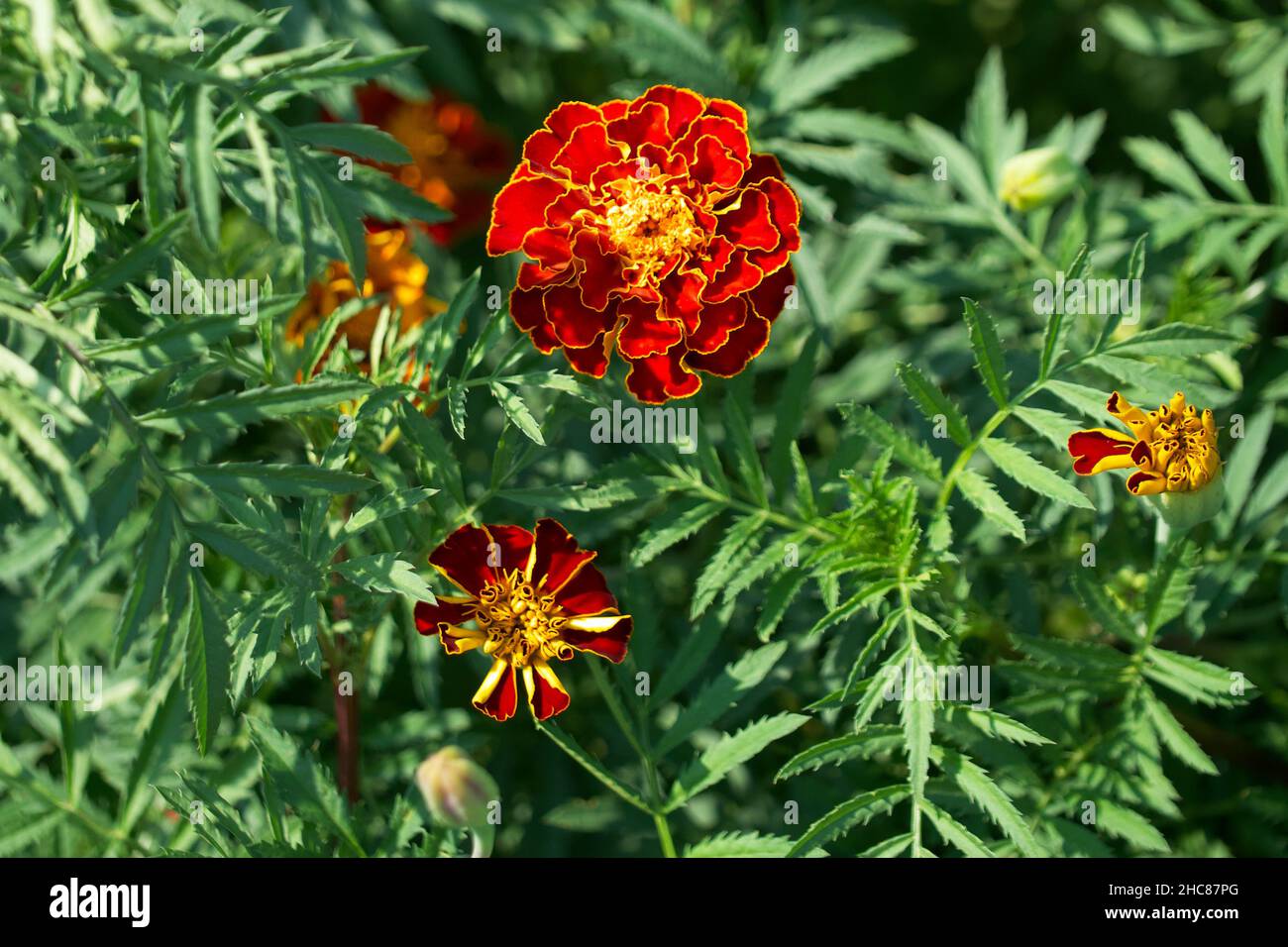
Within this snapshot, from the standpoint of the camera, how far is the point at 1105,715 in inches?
60.3

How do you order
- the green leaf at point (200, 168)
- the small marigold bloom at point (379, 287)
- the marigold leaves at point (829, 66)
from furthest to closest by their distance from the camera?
the marigold leaves at point (829, 66), the small marigold bloom at point (379, 287), the green leaf at point (200, 168)

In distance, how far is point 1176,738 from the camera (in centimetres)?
132

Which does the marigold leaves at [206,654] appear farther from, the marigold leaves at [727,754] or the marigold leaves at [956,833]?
the marigold leaves at [956,833]

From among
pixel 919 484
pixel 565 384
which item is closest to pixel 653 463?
pixel 565 384

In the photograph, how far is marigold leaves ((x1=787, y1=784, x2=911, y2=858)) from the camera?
1250 millimetres

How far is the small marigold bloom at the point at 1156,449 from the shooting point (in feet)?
4.09

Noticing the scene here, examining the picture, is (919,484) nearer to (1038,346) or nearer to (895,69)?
(1038,346)

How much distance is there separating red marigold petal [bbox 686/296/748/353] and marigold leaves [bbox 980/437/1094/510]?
0.29 metres

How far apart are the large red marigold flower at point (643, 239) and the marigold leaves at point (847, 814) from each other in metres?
0.44

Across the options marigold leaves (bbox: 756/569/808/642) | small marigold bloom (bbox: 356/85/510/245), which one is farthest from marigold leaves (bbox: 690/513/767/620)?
A: small marigold bloom (bbox: 356/85/510/245)

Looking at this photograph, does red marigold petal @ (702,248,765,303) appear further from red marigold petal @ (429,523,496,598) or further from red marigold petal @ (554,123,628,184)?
red marigold petal @ (429,523,496,598)

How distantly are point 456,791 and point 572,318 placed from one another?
0.48m

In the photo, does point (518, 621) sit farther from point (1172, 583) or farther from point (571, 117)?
point (1172, 583)

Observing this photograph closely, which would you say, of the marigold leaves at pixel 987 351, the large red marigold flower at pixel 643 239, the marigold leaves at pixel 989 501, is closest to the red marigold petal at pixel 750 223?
the large red marigold flower at pixel 643 239
